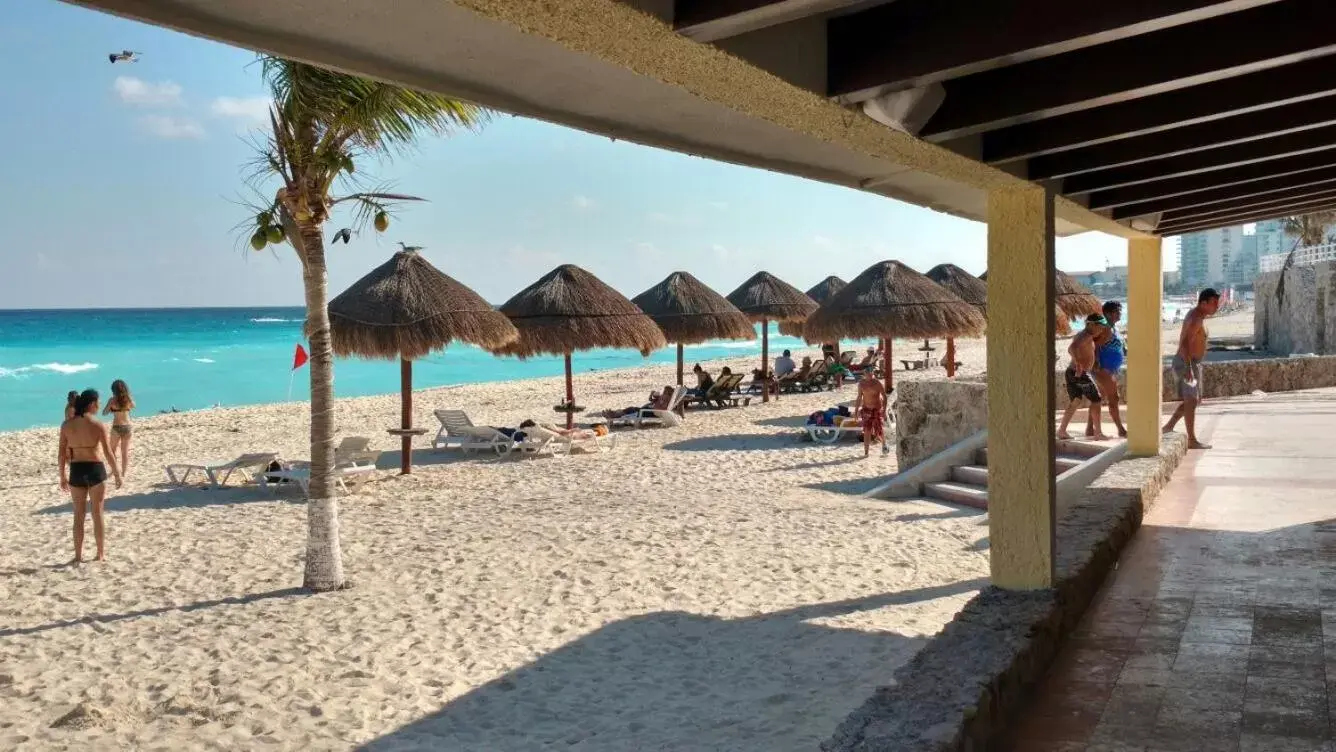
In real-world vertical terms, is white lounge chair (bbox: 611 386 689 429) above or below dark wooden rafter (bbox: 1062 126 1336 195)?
below

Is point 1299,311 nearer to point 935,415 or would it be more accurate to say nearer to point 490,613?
point 935,415

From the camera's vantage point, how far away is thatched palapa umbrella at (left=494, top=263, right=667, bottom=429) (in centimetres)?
1418

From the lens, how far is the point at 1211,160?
4129 mm

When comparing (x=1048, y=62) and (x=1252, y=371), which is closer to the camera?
(x=1048, y=62)

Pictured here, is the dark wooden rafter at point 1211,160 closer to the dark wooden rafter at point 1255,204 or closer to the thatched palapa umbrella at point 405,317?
the dark wooden rafter at point 1255,204

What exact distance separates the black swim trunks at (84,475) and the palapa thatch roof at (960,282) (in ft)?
48.9

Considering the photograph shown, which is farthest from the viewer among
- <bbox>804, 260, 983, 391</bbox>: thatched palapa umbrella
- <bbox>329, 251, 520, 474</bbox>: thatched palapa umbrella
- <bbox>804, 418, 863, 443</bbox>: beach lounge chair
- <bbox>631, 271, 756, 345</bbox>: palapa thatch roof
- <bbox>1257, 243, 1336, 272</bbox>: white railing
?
<bbox>1257, 243, 1336, 272</bbox>: white railing

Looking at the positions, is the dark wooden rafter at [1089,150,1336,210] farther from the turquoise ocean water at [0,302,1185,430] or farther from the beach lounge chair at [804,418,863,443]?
the turquoise ocean water at [0,302,1185,430]

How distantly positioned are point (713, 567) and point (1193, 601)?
325 centimetres

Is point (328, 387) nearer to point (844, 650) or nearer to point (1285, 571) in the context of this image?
point (844, 650)

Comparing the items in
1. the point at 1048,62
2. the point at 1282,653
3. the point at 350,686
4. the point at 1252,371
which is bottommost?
the point at 350,686

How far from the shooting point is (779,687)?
4.68 meters

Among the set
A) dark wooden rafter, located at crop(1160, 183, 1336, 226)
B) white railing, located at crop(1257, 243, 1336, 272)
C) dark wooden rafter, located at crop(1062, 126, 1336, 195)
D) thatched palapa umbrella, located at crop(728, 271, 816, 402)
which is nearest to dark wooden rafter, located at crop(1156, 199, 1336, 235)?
dark wooden rafter, located at crop(1160, 183, 1336, 226)

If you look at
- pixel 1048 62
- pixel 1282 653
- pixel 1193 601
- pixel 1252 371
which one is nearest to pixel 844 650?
pixel 1193 601
